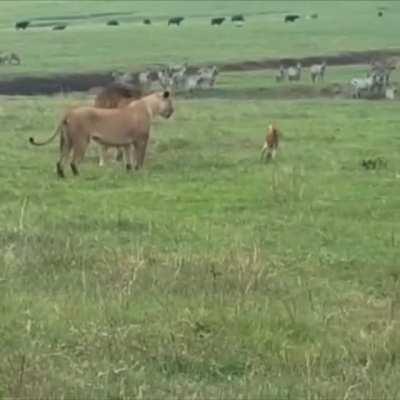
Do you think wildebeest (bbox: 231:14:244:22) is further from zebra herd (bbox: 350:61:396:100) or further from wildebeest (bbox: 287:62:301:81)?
zebra herd (bbox: 350:61:396:100)

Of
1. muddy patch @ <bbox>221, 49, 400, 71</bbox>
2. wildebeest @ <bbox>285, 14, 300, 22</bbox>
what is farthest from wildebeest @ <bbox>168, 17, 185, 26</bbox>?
muddy patch @ <bbox>221, 49, 400, 71</bbox>

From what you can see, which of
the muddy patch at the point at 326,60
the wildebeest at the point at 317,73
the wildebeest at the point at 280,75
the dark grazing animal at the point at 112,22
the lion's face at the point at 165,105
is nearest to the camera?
the lion's face at the point at 165,105

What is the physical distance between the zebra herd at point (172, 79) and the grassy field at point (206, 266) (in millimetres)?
13656

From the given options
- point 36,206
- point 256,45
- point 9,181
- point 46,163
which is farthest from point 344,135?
point 256,45

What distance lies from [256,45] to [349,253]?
145 ft

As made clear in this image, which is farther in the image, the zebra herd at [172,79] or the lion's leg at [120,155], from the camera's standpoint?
the zebra herd at [172,79]

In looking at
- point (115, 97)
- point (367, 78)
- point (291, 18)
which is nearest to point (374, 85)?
point (367, 78)

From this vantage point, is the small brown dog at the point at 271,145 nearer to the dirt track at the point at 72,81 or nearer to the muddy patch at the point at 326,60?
the dirt track at the point at 72,81

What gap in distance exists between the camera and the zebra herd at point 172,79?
4094 centimetres

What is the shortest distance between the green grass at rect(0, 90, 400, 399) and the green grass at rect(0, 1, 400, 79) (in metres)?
26.7

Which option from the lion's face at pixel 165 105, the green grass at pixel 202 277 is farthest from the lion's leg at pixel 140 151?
the lion's face at pixel 165 105

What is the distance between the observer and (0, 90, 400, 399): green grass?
721cm

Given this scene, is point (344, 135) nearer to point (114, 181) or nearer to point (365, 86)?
point (114, 181)

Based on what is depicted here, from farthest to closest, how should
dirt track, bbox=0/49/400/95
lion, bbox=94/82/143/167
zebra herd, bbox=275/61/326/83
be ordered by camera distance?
zebra herd, bbox=275/61/326/83, dirt track, bbox=0/49/400/95, lion, bbox=94/82/143/167
